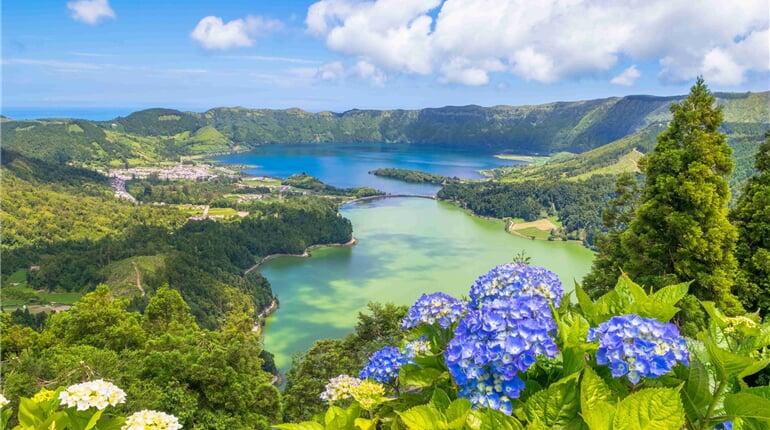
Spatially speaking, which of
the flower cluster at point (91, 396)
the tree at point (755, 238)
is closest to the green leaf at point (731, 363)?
the flower cluster at point (91, 396)

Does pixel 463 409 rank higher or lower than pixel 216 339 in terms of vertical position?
higher

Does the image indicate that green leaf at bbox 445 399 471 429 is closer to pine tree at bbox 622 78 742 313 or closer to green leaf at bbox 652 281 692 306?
green leaf at bbox 652 281 692 306

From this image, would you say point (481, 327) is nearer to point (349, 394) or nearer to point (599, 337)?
point (599, 337)

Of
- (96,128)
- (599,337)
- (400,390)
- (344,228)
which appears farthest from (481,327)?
(96,128)

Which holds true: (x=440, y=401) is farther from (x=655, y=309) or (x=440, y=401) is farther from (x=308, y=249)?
(x=308, y=249)

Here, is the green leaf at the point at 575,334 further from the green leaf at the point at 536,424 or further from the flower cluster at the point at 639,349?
the green leaf at the point at 536,424

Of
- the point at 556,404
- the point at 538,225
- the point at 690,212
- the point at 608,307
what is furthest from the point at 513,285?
the point at 538,225
